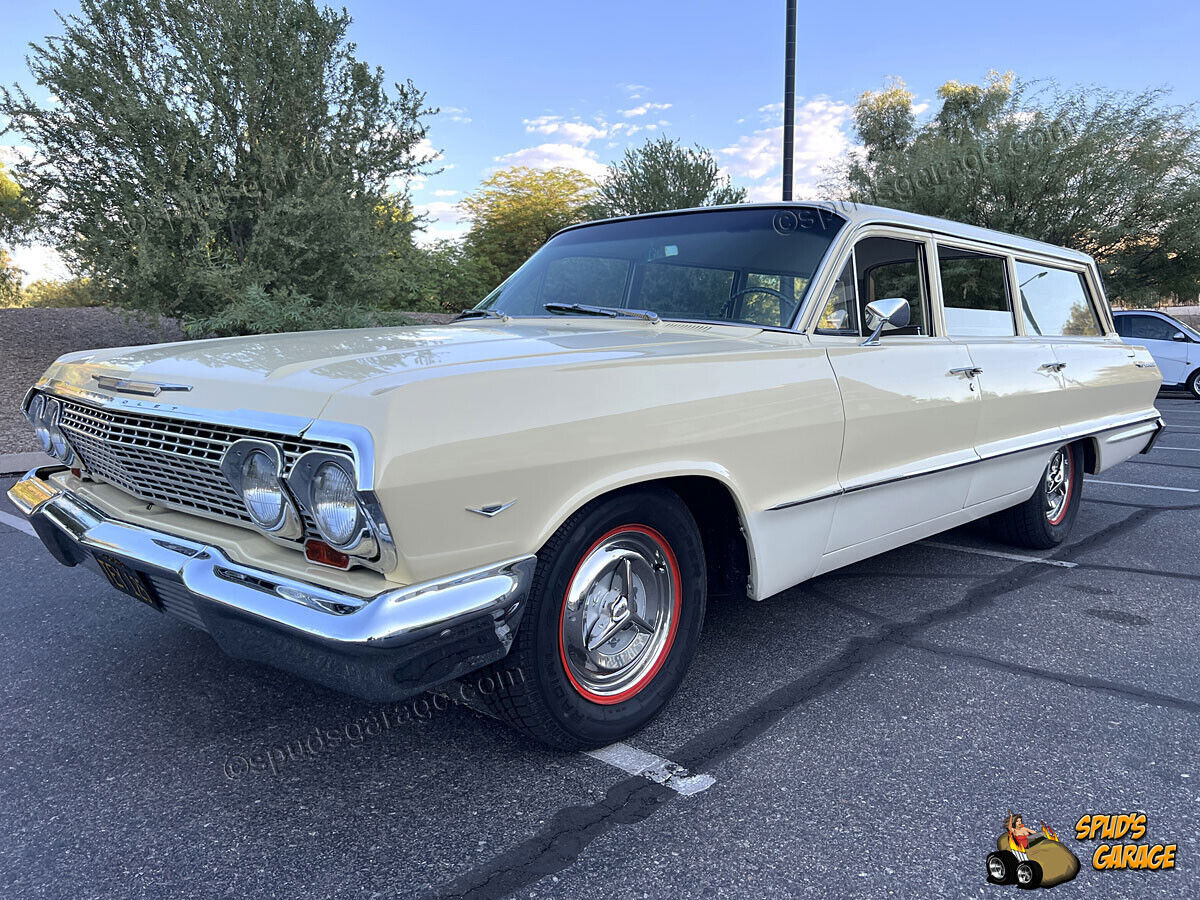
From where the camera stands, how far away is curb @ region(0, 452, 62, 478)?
7.30m

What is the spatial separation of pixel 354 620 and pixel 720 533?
1368mm

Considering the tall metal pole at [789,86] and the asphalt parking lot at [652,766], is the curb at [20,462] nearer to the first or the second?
the asphalt parking lot at [652,766]

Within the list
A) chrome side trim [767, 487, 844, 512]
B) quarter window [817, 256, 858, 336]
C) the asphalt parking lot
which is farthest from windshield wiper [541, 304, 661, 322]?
the asphalt parking lot

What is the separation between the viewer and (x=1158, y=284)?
20094mm

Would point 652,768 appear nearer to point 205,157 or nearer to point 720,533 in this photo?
point 720,533

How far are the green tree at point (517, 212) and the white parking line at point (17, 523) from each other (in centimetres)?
2555

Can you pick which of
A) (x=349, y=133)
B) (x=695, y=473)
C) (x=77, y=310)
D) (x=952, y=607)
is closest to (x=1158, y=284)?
(x=349, y=133)

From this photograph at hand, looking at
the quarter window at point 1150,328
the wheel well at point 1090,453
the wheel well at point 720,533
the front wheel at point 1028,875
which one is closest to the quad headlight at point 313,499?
the wheel well at point 720,533

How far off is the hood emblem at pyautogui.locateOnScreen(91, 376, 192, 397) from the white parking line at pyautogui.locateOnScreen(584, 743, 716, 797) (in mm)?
1578

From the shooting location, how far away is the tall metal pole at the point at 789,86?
962 centimetres

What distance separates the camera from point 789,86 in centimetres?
962

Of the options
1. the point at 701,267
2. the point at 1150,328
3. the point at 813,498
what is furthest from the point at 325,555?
the point at 1150,328

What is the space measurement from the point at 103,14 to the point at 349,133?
9.44ft

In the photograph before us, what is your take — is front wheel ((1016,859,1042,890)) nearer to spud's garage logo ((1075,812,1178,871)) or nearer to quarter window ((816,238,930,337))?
spud's garage logo ((1075,812,1178,871))
